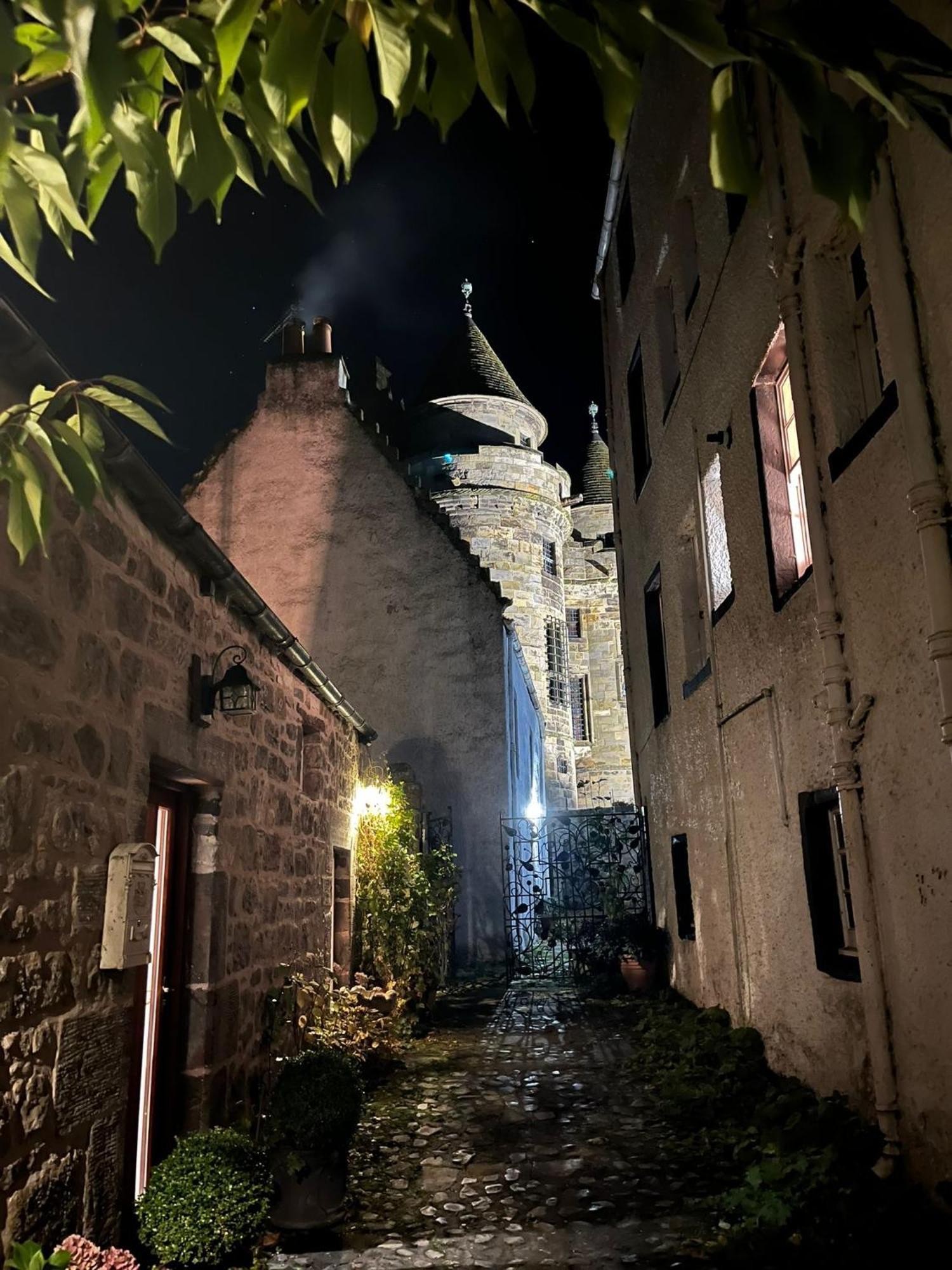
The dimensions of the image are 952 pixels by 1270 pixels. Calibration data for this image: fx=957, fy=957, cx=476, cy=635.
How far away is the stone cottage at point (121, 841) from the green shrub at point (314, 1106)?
0.45 m

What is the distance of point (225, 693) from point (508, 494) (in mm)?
19290

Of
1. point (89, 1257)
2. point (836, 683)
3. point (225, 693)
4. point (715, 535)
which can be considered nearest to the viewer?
point (89, 1257)

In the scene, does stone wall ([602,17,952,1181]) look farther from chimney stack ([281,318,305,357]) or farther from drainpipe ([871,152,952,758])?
chimney stack ([281,318,305,357])

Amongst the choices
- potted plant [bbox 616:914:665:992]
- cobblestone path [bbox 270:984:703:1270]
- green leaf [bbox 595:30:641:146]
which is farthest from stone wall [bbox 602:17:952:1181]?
green leaf [bbox 595:30:641:146]

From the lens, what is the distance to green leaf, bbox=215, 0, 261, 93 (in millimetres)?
1223

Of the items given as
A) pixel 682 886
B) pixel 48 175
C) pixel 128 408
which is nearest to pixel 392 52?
pixel 48 175

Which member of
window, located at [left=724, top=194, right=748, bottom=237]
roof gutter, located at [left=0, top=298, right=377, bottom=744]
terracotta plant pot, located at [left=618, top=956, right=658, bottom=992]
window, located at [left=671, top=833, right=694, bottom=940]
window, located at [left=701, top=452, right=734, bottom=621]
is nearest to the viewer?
roof gutter, located at [left=0, top=298, right=377, bottom=744]

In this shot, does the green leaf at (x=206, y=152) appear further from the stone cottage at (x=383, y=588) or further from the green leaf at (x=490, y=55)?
the stone cottage at (x=383, y=588)

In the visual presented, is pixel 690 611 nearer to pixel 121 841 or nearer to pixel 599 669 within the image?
pixel 121 841

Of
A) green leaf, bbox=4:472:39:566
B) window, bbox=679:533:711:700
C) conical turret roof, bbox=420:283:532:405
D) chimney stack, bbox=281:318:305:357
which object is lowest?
green leaf, bbox=4:472:39:566

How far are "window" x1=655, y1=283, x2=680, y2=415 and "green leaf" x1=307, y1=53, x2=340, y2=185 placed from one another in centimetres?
937

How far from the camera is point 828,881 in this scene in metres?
5.89

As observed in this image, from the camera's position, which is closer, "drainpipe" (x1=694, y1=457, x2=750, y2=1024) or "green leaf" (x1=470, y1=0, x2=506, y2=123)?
"green leaf" (x1=470, y1=0, x2=506, y2=123)

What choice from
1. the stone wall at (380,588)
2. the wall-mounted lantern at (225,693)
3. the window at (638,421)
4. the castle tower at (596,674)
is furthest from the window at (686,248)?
the castle tower at (596,674)
